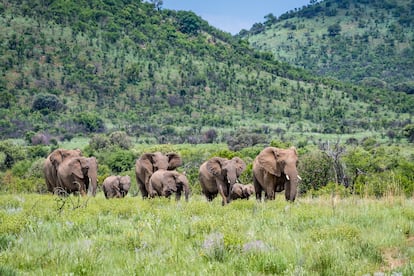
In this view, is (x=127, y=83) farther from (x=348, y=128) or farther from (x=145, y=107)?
(x=348, y=128)

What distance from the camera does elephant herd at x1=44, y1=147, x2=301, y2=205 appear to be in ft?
49.0

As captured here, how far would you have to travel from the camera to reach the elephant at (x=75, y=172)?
19297 millimetres

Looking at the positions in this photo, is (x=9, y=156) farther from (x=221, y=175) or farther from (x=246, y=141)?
(x=221, y=175)

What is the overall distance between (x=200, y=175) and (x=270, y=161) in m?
5.48

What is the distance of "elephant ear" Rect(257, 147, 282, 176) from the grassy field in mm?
5398

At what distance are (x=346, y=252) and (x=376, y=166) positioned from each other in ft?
99.7

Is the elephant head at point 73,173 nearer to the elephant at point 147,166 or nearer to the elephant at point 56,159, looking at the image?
the elephant at point 56,159

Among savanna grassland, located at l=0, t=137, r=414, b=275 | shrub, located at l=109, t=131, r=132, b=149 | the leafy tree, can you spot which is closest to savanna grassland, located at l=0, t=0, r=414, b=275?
savanna grassland, located at l=0, t=137, r=414, b=275

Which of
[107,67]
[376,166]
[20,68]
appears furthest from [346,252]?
[107,67]

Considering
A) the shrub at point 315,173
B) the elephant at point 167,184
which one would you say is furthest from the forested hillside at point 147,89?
the elephant at point 167,184

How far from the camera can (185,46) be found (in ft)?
533

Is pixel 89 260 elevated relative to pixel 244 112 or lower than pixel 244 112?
lower

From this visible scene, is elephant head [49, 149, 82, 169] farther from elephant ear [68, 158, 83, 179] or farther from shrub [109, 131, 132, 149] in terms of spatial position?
shrub [109, 131, 132, 149]

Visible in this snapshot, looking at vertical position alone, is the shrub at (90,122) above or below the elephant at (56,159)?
above
